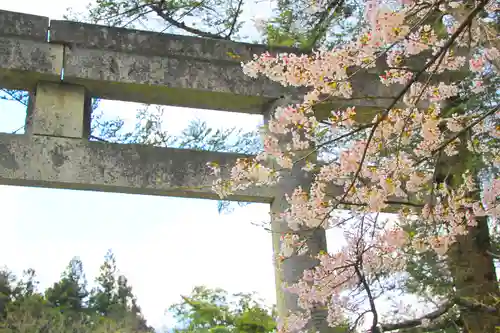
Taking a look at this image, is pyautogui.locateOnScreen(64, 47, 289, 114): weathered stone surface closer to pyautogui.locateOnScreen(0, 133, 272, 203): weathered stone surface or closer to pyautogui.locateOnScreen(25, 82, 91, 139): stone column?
pyautogui.locateOnScreen(25, 82, 91, 139): stone column

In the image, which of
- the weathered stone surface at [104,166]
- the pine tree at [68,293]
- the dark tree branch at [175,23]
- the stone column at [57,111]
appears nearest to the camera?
the weathered stone surface at [104,166]

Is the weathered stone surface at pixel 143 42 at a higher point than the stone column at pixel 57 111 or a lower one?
higher

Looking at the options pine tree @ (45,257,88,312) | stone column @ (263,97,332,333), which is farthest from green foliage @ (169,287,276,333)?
pine tree @ (45,257,88,312)

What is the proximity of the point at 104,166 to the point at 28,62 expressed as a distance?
0.69 meters

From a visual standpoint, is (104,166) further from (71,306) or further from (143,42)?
(71,306)

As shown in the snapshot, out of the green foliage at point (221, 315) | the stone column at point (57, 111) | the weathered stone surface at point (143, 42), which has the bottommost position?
the green foliage at point (221, 315)

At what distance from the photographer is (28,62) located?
304cm

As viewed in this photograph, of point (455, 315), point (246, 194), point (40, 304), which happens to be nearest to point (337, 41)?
point (246, 194)

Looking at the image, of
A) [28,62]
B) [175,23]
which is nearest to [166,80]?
[28,62]

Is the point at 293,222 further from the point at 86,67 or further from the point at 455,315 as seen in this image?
the point at 86,67

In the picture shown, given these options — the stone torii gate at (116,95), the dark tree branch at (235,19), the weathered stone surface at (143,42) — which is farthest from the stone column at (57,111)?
the dark tree branch at (235,19)

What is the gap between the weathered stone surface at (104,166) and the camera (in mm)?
2898

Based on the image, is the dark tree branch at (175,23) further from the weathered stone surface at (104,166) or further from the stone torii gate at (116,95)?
the weathered stone surface at (104,166)

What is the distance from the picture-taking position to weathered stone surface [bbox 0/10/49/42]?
10.0 ft
